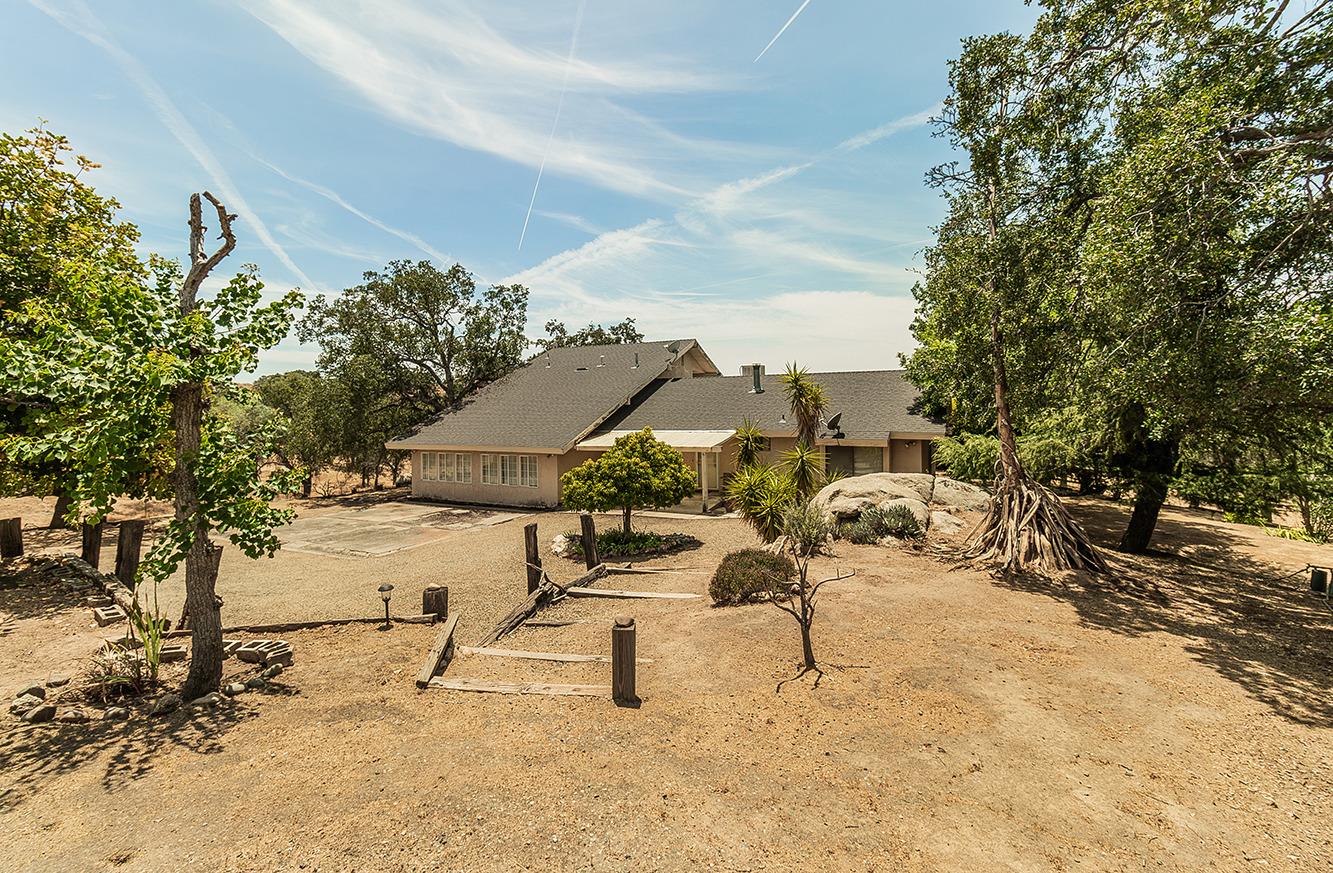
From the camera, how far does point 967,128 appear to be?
12.8 metres

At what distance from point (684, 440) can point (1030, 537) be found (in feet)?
41.8

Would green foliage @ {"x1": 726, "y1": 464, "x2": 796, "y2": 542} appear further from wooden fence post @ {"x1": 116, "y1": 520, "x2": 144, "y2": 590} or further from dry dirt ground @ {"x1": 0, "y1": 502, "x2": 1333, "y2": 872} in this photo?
wooden fence post @ {"x1": 116, "y1": 520, "x2": 144, "y2": 590}

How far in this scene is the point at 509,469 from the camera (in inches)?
998

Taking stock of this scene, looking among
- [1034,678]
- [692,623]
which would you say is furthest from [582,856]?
[1034,678]

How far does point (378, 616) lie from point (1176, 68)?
1639cm

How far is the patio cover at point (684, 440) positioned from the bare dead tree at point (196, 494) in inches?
626

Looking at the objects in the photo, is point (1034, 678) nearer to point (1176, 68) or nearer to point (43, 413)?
point (1176, 68)

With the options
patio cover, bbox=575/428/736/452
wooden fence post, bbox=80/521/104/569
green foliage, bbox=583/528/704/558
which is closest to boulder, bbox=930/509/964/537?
green foliage, bbox=583/528/704/558

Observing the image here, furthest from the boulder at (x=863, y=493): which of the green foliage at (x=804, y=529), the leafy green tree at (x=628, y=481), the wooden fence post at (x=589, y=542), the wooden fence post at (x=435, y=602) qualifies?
the wooden fence post at (x=435, y=602)

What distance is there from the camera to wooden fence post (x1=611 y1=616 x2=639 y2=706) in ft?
23.1

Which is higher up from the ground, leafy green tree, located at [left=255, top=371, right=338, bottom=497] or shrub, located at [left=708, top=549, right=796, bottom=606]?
leafy green tree, located at [left=255, top=371, right=338, bottom=497]

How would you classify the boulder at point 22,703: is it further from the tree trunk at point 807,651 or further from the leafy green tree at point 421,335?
the leafy green tree at point 421,335

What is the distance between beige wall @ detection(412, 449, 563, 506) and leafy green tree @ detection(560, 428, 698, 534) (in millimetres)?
7810

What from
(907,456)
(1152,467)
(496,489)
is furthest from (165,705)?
(907,456)
